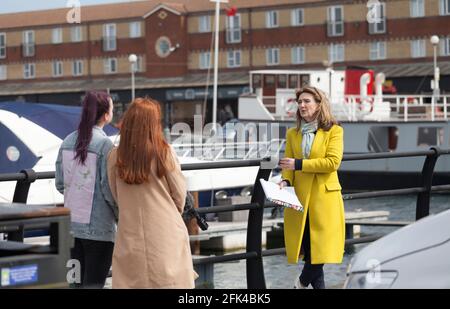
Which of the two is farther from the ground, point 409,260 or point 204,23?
point 204,23

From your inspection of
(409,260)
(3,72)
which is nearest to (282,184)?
(409,260)

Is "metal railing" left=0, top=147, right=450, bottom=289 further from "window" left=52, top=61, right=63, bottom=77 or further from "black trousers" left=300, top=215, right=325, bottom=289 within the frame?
"window" left=52, top=61, right=63, bottom=77

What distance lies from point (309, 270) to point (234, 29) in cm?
6641

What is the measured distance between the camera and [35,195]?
18031 mm

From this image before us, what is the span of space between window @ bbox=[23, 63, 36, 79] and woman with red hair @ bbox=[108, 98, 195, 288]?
69411 millimetres

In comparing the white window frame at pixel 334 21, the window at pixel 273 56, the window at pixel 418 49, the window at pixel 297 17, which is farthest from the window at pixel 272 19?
the window at pixel 418 49

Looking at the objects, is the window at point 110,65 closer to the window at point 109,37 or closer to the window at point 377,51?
the window at point 109,37

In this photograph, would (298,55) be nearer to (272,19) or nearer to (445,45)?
(272,19)

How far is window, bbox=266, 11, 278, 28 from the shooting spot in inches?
2835

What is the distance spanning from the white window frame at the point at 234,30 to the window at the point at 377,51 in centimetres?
994

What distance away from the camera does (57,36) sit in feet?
241

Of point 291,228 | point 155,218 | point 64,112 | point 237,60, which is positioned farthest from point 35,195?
point 237,60

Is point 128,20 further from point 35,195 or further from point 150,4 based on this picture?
point 35,195

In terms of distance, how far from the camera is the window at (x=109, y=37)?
76438 millimetres
